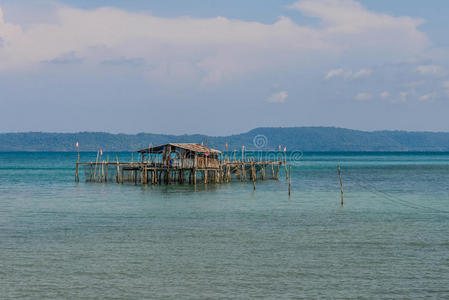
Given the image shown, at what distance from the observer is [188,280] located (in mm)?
16578

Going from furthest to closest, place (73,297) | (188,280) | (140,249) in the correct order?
(140,249) → (188,280) → (73,297)

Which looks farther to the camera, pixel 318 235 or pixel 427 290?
pixel 318 235

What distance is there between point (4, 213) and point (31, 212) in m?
1.45

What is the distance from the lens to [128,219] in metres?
28.6

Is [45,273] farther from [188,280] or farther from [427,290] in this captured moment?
[427,290]

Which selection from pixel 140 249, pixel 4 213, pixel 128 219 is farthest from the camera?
pixel 4 213

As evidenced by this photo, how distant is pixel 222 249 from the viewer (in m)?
20.7

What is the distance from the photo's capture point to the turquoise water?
621 inches

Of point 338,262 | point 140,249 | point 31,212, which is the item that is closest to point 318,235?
point 338,262

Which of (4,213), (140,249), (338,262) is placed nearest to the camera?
(338,262)

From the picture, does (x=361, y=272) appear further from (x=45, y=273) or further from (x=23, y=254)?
(x=23, y=254)

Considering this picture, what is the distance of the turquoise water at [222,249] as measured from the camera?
15.8 meters

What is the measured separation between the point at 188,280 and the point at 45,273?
15.1 feet

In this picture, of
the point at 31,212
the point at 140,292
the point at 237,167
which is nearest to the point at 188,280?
the point at 140,292
